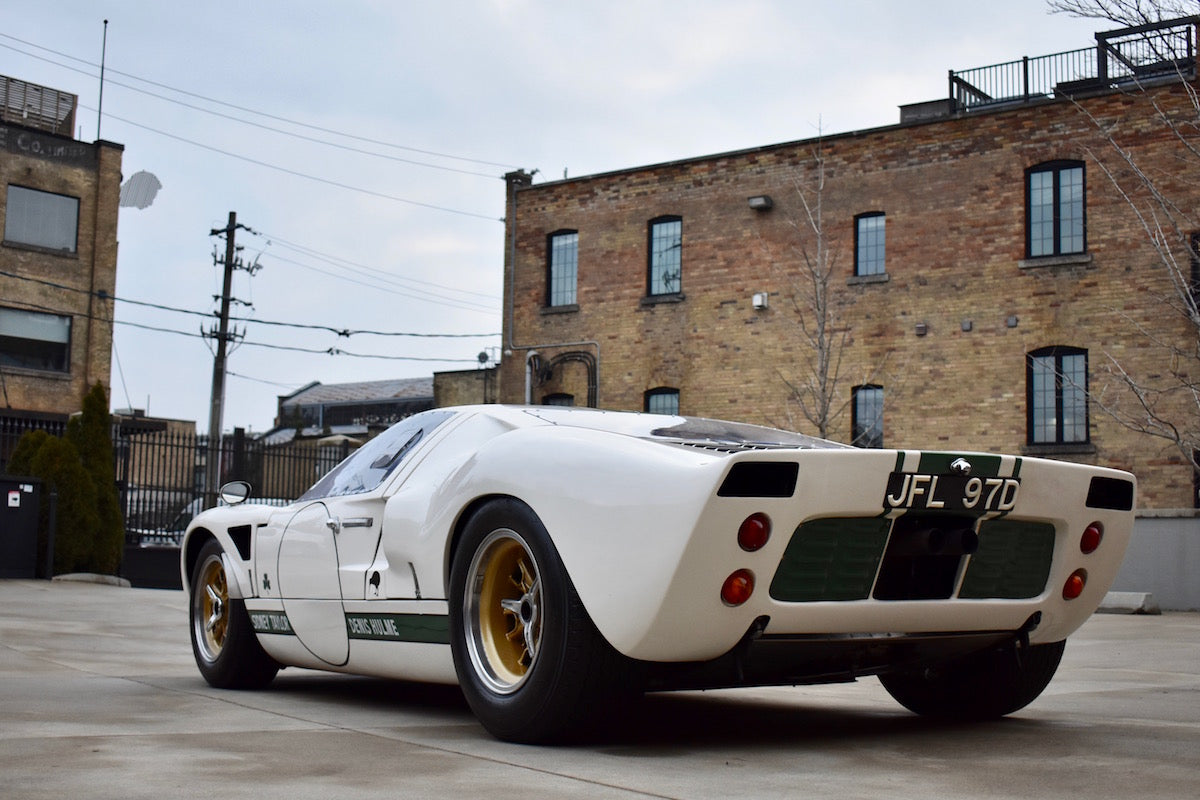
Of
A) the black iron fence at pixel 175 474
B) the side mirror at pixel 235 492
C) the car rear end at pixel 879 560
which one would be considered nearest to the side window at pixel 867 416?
the black iron fence at pixel 175 474

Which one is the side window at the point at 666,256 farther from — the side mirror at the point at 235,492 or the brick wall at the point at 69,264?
the side mirror at the point at 235,492

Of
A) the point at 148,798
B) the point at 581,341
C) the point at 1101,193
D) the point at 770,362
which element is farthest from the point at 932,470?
the point at 581,341

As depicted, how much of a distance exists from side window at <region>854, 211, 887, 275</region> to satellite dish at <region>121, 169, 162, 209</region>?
20913 mm

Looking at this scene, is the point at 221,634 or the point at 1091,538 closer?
the point at 1091,538

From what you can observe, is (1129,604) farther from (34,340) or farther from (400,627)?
(34,340)

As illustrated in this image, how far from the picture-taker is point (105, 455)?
67.2ft

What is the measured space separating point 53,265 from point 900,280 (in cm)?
2165

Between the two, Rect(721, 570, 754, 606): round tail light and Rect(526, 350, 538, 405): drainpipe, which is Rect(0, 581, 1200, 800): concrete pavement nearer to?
A: Rect(721, 570, 754, 606): round tail light

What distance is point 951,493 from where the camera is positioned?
4461 millimetres

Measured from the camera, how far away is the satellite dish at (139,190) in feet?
121

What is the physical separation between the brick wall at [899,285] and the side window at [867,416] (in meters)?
0.20

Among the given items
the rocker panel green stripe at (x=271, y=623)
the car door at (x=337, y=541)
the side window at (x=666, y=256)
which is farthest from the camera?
the side window at (x=666, y=256)

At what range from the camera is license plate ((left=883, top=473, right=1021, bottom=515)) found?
14.2ft

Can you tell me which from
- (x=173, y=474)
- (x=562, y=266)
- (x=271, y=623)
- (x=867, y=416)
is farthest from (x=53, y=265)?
(x=271, y=623)
